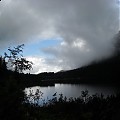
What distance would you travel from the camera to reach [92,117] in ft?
33.8

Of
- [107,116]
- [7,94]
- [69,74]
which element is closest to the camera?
[7,94]

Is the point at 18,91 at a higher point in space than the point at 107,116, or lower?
higher

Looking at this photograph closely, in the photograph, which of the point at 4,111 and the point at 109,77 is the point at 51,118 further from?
the point at 109,77

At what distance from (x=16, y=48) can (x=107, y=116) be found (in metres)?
3.53

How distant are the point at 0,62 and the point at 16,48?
0.78 meters

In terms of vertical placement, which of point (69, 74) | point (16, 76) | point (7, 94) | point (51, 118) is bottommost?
point (51, 118)

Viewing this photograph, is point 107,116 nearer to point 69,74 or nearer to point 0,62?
point 0,62

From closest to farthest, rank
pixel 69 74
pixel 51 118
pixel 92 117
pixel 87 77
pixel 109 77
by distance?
pixel 92 117, pixel 51 118, pixel 109 77, pixel 87 77, pixel 69 74

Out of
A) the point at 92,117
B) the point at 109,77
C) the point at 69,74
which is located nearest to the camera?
the point at 92,117

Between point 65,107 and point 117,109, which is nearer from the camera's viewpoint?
point 117,109

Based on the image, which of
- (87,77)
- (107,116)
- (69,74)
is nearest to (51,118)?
(107,116)

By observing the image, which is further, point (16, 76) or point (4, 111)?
point (16, 76)

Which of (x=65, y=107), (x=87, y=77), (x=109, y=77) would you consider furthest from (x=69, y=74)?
(x=65, y=107)

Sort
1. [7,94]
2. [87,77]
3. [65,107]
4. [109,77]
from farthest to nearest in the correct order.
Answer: [87,77] → [109,77] → [65,107] → [7,94]
